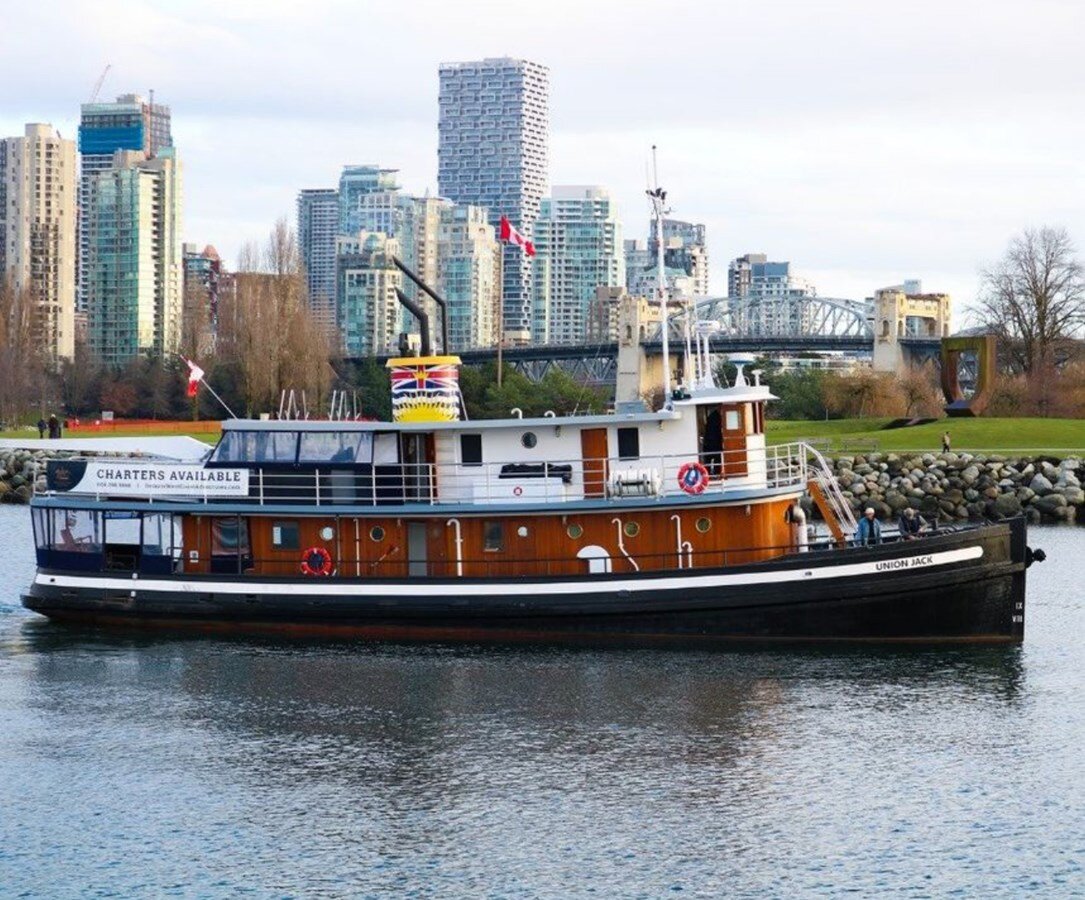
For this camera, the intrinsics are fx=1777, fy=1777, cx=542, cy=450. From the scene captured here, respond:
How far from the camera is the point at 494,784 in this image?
2206 cm

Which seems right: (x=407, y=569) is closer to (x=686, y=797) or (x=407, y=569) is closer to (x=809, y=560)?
(x=809, y=560)

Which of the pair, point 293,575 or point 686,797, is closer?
point 686,797

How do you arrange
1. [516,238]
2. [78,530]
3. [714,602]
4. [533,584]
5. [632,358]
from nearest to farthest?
[714,602] → [533,584] → [78,530] → [516,238] → [632,358]

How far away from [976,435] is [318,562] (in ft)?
146

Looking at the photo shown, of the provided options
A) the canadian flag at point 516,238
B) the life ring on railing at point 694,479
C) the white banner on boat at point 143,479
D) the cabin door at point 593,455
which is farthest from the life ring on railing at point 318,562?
the canadian flag at point 516,238

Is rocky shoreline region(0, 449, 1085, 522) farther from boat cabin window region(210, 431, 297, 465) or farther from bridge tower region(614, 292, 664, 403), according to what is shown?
bridge tower region(614, 292, 664, 403)

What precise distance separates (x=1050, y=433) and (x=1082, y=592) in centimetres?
3386

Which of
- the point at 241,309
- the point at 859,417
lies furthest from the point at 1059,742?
the point at 241,309

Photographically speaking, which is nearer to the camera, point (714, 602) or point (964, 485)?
point (714, 602)

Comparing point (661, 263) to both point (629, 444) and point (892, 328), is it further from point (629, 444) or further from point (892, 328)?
point (892, 328)

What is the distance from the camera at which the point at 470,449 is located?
31750mm

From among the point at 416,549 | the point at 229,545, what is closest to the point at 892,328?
the point at 416,549

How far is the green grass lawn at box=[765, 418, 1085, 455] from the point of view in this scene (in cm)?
6850

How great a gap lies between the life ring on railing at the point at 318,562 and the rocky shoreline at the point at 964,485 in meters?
25.4
